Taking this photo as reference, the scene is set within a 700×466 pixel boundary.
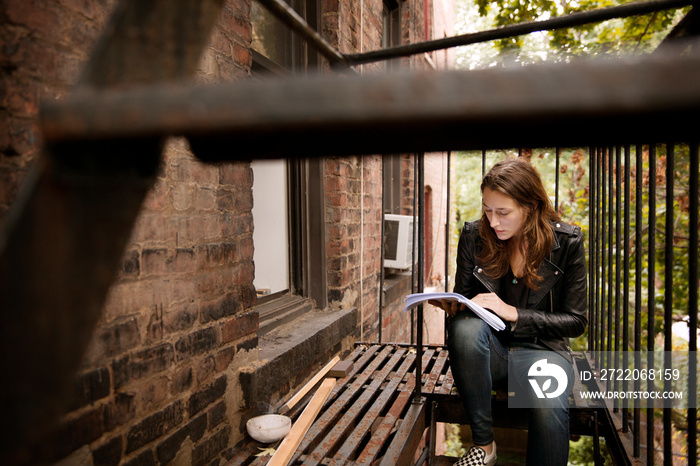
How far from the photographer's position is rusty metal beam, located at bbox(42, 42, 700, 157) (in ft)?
1.06

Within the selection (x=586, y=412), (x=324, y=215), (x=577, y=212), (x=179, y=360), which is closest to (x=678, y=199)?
(x=577, y=212)

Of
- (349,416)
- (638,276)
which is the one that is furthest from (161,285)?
(638,276)

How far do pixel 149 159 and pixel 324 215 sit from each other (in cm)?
241

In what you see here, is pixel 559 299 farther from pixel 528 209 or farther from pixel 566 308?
pixel 528 209

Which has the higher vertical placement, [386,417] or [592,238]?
[592,238]

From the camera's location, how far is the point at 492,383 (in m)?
2.11

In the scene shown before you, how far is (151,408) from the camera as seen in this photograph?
136 centimetres

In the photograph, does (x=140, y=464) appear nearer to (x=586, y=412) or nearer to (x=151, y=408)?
(x=151, y=408)

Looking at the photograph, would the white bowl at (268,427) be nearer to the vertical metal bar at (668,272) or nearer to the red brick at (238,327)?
the red brick at (238,327)

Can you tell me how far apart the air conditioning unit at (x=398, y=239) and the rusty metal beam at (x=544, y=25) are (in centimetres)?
266

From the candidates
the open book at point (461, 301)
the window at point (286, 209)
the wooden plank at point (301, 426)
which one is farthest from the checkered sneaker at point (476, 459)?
the window at point (286, 209)

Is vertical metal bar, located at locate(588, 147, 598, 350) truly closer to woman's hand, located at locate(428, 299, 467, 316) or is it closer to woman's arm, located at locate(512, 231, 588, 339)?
woman's arm, located at locate(512, 231, 588, 339)

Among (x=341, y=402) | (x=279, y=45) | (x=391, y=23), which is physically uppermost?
(x=391, y=23)

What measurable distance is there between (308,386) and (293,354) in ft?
0.68
